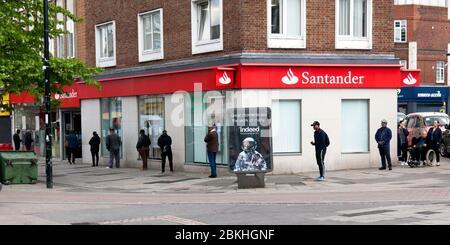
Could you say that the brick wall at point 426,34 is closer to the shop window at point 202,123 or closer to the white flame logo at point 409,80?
the white flame logo at point 409,80

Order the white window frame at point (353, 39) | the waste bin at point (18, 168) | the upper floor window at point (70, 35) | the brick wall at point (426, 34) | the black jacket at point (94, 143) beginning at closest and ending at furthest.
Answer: the waste bin at point (18, 168) → the white window frame at point (353, 39) → the black jacket at point (94, 143) → the upper floor window at point (70, 35) → the brick wall at point (426, 34)

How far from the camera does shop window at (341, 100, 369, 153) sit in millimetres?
A: 22672

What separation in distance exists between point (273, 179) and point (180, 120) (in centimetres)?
576

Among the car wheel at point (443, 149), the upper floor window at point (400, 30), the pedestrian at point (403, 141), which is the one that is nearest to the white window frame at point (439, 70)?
the upper floor window at point (400, 30)

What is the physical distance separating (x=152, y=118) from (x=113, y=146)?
2.45m

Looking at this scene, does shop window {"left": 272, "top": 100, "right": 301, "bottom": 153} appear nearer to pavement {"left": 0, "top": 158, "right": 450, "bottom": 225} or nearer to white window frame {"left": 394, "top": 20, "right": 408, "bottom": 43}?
pavement {"left": 0, "top": 158, "right": 450, "bottom": 225}

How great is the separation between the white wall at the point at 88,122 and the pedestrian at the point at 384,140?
1409 centimetres

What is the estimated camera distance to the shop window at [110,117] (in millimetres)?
28230

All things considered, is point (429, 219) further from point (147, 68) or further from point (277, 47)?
point (147, 68)

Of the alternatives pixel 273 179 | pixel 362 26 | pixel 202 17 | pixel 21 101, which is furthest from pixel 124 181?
pixel 21 101

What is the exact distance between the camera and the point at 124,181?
21672 millimetres

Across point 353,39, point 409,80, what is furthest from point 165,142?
point 409,80

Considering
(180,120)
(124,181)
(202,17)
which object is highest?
(202,17)

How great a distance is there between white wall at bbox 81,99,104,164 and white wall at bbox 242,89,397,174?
11313mm
